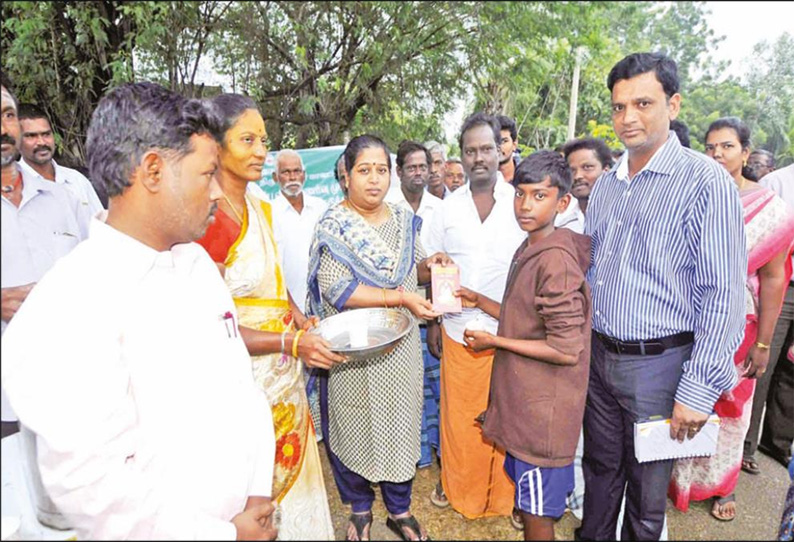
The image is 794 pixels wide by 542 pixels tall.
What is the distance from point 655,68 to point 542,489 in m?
1.75

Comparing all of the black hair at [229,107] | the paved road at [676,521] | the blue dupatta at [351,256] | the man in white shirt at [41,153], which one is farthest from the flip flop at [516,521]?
the man in white shirt at [41,153]

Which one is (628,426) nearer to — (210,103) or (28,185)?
(210,103)

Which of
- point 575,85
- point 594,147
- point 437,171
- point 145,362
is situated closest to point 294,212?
point 437,171

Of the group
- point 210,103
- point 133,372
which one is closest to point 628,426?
point 133,372

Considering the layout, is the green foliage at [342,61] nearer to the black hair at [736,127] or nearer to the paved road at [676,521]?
the black hair at [736,127]

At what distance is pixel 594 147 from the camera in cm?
337

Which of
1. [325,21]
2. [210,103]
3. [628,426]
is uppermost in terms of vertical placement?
[325,21]

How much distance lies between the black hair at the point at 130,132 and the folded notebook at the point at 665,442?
1930mm

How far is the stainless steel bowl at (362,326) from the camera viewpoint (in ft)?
7.54

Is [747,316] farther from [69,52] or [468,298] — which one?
[69,52]

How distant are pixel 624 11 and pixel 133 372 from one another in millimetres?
1735

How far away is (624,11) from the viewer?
160 cm

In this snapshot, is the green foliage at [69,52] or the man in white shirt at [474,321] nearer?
the green foliage at [69,52]

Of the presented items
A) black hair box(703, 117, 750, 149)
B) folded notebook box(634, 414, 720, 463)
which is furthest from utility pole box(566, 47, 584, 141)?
folded notebook box(634, 414, 720, 463)
